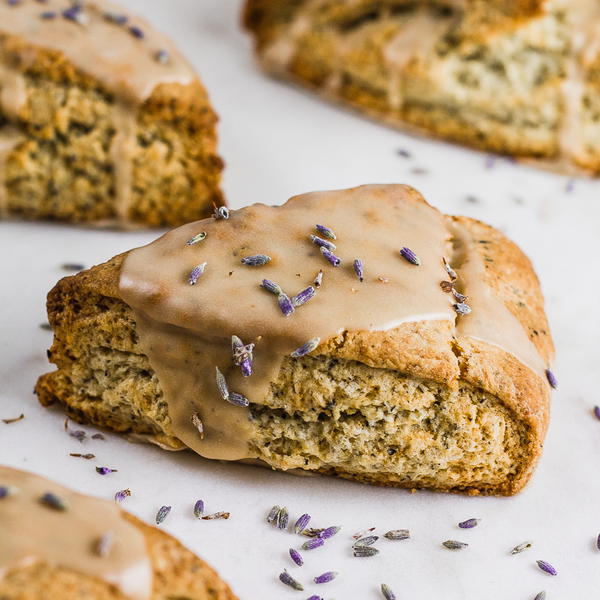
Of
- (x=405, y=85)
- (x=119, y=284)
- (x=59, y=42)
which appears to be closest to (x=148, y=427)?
(x=119, y=284)

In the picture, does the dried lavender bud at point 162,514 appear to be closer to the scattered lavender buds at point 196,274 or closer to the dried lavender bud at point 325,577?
the dried lavender bud at point 325,577

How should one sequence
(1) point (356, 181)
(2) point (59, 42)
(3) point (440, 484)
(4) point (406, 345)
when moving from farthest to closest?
1. (1) point (356, 181)
2. (2) point (59, 42)
3. (3) point (440, 484)
4. (4) point (406, 345)

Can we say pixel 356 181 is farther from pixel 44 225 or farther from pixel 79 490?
pixel 79 490

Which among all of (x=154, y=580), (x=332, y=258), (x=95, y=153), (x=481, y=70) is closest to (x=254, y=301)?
(x=332, y=258)

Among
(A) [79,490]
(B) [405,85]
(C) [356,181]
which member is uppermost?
(B) [405,85]

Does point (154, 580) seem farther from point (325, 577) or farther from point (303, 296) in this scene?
point (303, 296)
